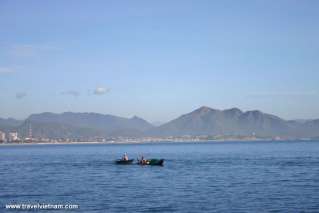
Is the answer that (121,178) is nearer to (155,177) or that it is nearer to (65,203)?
(155,177)

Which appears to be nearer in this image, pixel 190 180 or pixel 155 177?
pixel 190 180

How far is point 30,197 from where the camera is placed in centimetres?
5478

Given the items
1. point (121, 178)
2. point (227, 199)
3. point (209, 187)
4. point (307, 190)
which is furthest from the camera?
point (121, 178)

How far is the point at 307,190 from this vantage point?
2293 inches

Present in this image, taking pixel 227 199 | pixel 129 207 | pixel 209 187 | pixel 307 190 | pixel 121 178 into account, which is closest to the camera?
pixel 129 207

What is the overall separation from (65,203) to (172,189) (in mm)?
14620

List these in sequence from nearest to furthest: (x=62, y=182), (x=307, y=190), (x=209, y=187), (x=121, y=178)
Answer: (x=307, y=190)
(x=209, y=187)
(x=62, y=182)
(x=121, y=178)

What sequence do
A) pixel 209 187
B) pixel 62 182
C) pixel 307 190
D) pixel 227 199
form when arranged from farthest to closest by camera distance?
pixel 62 182 < pixel 209 187 < pixel 307 190 < pixel 227 199

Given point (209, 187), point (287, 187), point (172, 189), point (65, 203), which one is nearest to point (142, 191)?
point (172, 189)

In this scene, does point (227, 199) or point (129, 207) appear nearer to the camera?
point (129, 207)

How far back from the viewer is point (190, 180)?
7106cm

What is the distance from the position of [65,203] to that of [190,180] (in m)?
24.7

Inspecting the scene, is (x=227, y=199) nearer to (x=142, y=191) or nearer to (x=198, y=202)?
(x=198, y=202)

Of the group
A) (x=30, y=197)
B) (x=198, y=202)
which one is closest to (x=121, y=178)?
(x=30, y=197)
